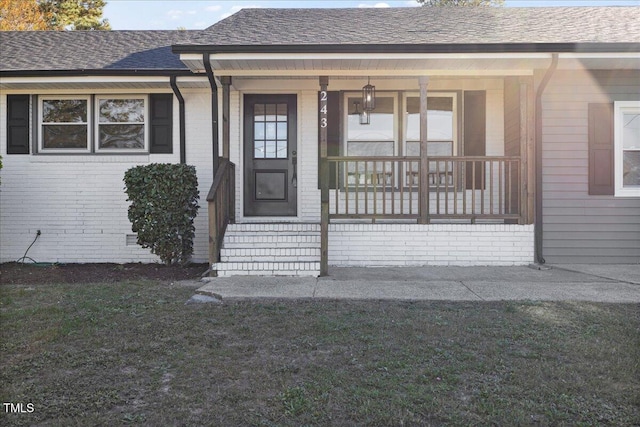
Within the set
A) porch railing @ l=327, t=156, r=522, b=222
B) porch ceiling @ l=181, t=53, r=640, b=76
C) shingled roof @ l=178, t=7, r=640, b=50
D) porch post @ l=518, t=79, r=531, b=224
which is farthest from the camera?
porch railing @ l=327, t=156, r=522, b=222

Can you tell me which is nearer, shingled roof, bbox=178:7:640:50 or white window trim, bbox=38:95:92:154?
shingled roof, bbox=178:7:640:50

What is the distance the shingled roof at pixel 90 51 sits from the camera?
7105mm

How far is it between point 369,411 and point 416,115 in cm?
614

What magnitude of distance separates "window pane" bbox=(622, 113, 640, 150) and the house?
0.02m

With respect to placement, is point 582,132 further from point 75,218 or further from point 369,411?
point 75,218

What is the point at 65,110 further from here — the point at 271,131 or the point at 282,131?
the point at 282,131

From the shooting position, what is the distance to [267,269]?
5891 millimetres

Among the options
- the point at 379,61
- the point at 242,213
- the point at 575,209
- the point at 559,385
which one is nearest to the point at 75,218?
the point at 242,213

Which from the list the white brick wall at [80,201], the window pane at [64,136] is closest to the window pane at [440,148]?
the white brick wall at [80,201]

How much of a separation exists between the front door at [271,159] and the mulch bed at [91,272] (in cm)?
148

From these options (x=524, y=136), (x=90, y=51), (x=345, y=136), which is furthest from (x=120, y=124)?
(x=524, y=136)

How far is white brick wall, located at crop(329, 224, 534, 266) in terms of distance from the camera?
6555 millimetres

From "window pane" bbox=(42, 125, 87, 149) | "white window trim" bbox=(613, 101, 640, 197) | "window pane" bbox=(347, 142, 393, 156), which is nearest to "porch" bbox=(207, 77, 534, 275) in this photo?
"window pane" bbox=(347, 142, 393, 156)

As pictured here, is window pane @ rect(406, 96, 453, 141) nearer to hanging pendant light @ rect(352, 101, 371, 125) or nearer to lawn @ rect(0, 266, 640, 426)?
hanging pendant light @ rect(352, 101, 371, 125)
